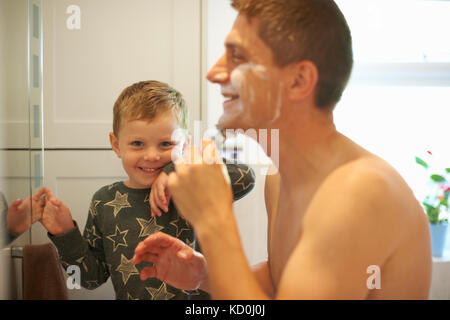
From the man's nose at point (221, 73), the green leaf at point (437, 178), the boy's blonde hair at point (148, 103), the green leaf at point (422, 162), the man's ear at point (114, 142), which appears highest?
the man's nose at point (221, 73)

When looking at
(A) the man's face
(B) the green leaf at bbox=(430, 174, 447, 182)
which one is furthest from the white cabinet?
(B) the green leaf at bbox=(430, 174, 447, 182)

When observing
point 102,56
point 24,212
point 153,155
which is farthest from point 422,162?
point 24,212

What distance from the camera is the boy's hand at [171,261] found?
0.60m

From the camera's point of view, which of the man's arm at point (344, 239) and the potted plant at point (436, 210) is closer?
the man's arm at point (344, 239)

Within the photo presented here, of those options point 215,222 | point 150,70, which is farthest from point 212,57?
point 215,222

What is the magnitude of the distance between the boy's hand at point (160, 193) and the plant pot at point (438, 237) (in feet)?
1.22

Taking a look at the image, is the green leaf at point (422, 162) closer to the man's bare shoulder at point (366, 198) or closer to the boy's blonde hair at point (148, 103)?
the man's bare shoulder at point (366, 198)

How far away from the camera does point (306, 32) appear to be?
44 centimetres

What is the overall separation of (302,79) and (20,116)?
441 millimetres

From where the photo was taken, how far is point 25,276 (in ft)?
2.03

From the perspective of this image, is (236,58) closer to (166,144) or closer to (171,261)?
(166,144)

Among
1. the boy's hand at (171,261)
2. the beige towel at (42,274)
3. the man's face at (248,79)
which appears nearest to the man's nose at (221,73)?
the man's face at (248,79)

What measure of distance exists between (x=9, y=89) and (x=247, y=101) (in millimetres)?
395
